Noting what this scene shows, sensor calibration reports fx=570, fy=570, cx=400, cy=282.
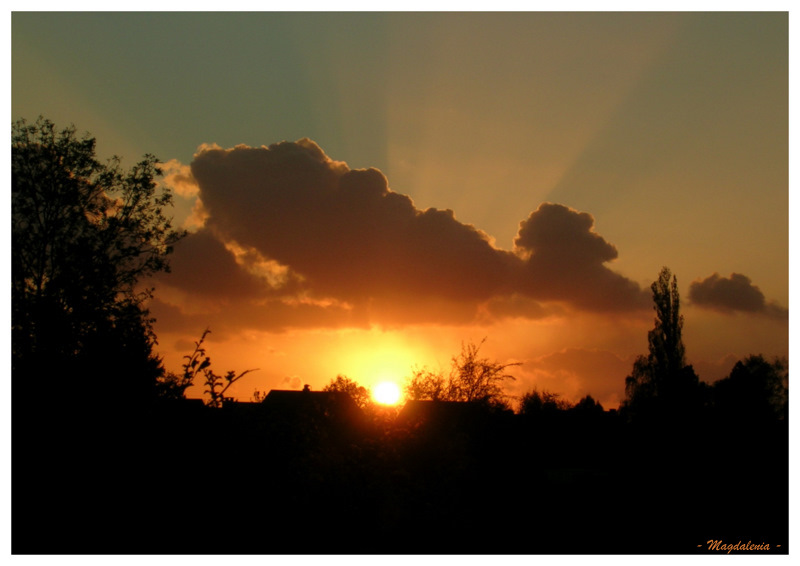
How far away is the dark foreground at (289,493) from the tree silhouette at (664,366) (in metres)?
31.3

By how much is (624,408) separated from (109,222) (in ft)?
155

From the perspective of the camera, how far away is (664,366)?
154 feet

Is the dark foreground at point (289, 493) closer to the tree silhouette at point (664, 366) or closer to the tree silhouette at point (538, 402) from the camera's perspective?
the tree silhouette at point (664, 366)

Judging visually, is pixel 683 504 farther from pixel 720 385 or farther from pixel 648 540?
pixel 720 385

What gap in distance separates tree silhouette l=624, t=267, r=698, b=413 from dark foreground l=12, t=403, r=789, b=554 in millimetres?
31291

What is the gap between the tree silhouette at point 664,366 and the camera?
43500mm

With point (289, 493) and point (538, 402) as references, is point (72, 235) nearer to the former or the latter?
point (289, 493)

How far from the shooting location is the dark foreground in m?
5.06

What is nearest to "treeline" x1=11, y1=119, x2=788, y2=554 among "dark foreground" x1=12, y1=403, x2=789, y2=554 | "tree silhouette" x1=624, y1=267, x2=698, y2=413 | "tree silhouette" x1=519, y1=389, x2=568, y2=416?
"dark foreground" x1=12, y1=403, x2=789, y2=554

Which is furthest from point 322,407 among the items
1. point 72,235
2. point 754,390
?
point 754,390

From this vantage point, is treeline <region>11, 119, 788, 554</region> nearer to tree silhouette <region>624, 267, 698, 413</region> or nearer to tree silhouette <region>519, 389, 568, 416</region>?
tree silhouette <region>624, 267, 698, 413</region>

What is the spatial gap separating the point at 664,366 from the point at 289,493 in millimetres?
46888
